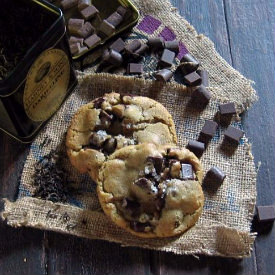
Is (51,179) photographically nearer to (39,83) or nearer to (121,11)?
(39,83)

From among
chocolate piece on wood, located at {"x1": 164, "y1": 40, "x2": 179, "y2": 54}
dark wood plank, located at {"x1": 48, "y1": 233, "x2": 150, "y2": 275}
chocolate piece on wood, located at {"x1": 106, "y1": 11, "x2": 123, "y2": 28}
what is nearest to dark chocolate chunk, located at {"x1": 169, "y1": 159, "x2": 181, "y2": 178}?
dark wood plank, located at {"x1": 48, "y1": 233, "x2": 150, "y2": 275}

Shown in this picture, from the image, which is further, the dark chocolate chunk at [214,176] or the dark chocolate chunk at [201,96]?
the dark chocolate chunk at [201,96]

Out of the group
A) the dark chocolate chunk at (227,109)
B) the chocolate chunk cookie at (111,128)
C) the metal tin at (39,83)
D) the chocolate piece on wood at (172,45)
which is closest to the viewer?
the metal tin at (39,83)

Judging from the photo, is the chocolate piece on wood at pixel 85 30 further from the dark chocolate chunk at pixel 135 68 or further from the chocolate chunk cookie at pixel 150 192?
the chocolate chunk cookie at pixel 150 192

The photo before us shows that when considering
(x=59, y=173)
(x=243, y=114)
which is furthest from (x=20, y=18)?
(x=243, y=114)

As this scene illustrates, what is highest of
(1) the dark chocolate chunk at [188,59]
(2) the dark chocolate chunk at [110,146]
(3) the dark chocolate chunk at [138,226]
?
(1) the dark chocolate chunk at [188,59]

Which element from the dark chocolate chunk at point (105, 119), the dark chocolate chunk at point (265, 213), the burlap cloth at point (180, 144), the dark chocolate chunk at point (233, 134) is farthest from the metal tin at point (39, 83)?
the dark chocolate chunk at point (265, 213)

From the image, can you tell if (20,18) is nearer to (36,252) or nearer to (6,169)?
(6,169)
